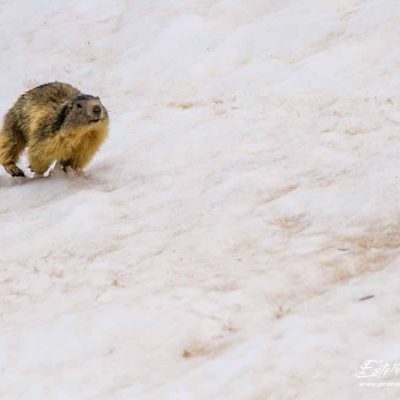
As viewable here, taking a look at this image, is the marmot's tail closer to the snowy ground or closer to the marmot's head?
the snowy ground

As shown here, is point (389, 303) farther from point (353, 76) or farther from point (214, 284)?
point (353, 76)

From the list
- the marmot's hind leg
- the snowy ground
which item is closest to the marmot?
the marmot's hind leg

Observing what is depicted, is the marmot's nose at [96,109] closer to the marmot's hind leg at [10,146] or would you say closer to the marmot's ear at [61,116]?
the marmot's ear at [61,116]

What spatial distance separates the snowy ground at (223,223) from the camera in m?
4.57

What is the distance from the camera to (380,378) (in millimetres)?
4035

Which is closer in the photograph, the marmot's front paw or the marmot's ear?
the marmot's ear

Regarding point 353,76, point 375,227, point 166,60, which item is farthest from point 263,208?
point 166,60

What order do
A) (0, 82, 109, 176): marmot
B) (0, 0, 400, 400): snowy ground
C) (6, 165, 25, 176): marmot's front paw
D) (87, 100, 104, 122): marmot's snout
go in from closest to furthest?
(0, 0, 400, 400): snowy ground → (87, 100, 104, 122): marmot's snout → (0, 82, 109, 176): marmot → (6, 165, 25, 176): marmot's front paw

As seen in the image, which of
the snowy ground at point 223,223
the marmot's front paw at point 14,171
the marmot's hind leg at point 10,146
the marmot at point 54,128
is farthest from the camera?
the marmot's front paw at point 14,171

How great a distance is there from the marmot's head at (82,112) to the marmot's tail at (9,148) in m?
1.01

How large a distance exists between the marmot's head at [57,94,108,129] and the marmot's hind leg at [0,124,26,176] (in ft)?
3.24

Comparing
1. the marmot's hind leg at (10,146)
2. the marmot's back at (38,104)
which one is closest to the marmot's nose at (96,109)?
the marmot's back at (38,104)

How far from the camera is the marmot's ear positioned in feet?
27.0

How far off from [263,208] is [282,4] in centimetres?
585
